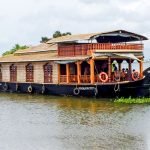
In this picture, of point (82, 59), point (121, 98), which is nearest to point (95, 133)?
point (121, 98)

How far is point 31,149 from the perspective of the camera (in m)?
14.4

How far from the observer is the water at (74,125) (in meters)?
14.9

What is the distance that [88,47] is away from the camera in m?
28.5

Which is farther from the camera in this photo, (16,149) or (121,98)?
(121,98)

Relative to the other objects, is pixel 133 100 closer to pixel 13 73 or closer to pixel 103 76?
pixel 103 76

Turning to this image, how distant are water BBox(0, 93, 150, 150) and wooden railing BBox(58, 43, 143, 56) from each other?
10.4 ft

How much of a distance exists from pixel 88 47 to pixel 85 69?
2337 mm

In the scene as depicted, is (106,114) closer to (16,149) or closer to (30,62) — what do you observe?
(16,149)

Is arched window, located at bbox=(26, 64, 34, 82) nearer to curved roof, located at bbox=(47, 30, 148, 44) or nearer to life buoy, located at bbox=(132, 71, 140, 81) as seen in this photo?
curved roof, located at bbox=(47, 30, 148, 44)

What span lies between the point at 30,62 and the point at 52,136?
17409 mm

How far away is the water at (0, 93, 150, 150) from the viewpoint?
14.9m

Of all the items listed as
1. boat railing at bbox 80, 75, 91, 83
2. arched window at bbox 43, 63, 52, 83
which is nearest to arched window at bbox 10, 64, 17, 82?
arched window at bbox 43, 63, 52, 83

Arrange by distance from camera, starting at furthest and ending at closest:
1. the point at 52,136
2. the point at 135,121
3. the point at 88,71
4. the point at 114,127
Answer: the point at 88,71, the point at 135,121, the point at 114,127, the point at 52,136

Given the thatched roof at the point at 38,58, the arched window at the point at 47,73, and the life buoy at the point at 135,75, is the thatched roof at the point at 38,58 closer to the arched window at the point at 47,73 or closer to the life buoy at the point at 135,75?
the arched window at the point at 47,73
